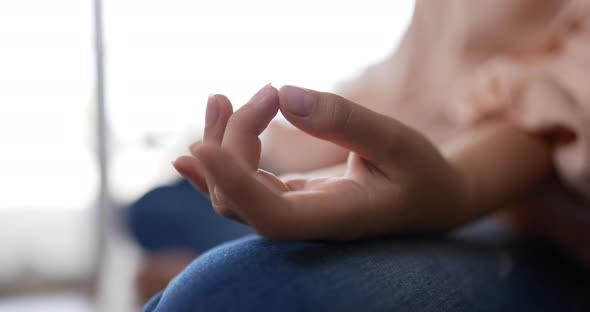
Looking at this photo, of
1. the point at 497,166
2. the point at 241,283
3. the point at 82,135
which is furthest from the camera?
the point at 82,135

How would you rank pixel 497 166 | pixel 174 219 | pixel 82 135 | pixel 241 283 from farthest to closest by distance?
pixel 82 135, pixel 174 219, pixel 497 166, pixel 241 283

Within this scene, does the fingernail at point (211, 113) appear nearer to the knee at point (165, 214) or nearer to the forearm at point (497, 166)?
the forearm at point (497, 166)

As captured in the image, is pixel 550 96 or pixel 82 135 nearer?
pixel 550 96

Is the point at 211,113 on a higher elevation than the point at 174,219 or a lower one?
higher

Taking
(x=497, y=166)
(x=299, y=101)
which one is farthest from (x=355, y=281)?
(x=497, y=166)

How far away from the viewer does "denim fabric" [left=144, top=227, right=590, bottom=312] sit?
253 millimetres

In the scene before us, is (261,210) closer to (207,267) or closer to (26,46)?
(207,267)

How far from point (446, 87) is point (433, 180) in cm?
36

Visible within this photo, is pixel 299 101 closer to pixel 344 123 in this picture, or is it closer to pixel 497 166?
pixel 344 123

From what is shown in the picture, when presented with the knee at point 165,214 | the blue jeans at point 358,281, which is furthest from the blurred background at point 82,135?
the blue jeans at point 358,281

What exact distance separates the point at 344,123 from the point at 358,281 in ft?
0.30

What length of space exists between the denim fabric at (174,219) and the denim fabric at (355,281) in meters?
0.49

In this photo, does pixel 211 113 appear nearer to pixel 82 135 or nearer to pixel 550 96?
pixel 550 96

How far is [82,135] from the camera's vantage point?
64.8 inches
